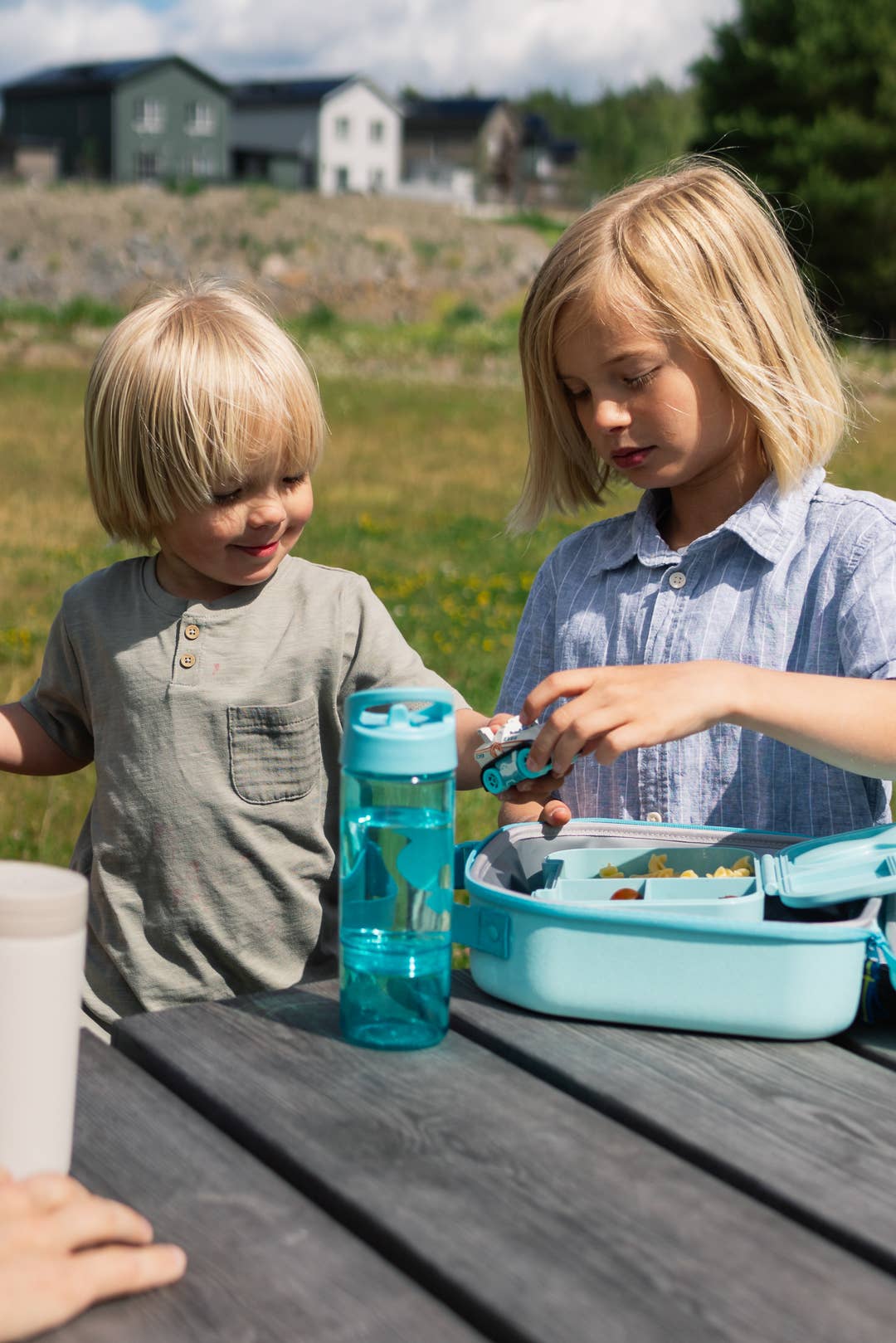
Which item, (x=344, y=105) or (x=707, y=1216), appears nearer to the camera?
(x=707, y=1216)

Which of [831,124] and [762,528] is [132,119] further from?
[762,528]

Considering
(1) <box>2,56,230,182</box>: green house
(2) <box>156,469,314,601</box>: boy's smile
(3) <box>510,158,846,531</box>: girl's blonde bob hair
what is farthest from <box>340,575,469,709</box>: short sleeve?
(1) <box>2,56,230,182</box>: green house

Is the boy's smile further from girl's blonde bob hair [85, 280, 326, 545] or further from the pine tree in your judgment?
the pine tree

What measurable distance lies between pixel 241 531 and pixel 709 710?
0.79 m

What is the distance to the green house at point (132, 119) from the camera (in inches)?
2261

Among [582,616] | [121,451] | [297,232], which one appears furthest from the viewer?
[297,232]

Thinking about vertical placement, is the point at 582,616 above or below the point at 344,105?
below

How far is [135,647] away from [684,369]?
88 cm

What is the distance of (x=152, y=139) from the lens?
2301 inches

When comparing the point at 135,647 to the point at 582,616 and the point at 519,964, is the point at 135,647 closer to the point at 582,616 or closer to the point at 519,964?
the point at 582,616

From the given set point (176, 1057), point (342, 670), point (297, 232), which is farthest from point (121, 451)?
point (297, 232)

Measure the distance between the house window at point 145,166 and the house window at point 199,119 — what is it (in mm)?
1939

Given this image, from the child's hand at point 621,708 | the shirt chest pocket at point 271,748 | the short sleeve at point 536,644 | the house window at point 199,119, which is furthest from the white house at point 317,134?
the child's hand at point 621,708

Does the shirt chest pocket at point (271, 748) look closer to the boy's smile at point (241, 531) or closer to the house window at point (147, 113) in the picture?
the boy's smile at point (241, 531)
